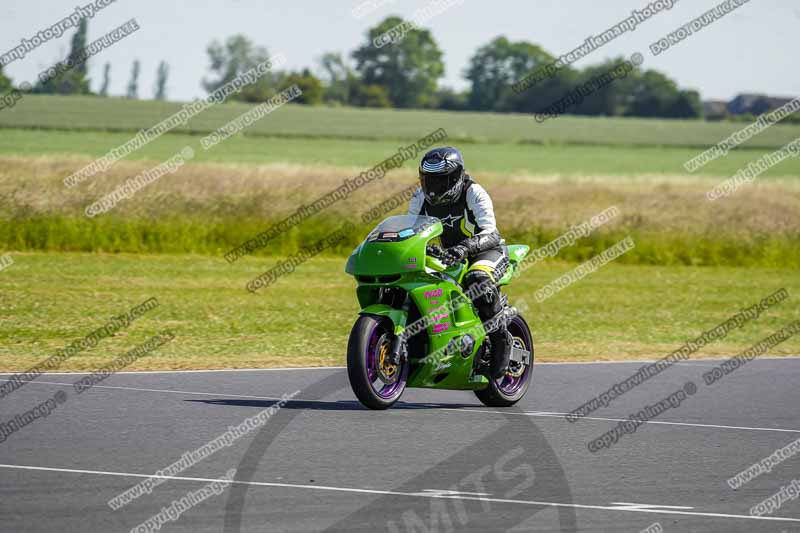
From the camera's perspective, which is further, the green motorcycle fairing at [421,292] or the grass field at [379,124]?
the grass field at [379,124]

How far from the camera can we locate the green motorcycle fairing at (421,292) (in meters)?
10.4

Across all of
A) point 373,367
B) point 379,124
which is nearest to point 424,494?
point 373,367

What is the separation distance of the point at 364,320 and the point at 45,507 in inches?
147

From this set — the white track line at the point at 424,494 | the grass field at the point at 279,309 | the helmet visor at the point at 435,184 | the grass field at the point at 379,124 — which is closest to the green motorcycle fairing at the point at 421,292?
the helmet visor at the point at 435,184

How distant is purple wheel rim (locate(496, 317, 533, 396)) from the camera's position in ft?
38.1

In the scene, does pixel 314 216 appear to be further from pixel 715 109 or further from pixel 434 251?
pixel 715 109

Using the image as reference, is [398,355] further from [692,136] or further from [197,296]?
[692,136]

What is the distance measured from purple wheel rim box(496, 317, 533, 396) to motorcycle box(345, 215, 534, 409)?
0.44m

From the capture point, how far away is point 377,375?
409 inches

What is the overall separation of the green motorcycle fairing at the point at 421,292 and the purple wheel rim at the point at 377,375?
0.12 meters

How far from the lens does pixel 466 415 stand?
10828mm

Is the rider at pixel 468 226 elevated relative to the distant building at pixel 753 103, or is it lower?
elevated

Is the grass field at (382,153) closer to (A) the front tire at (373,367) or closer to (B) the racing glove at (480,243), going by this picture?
(B) the racing glove at (480,243)

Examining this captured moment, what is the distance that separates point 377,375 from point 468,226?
1.73m
